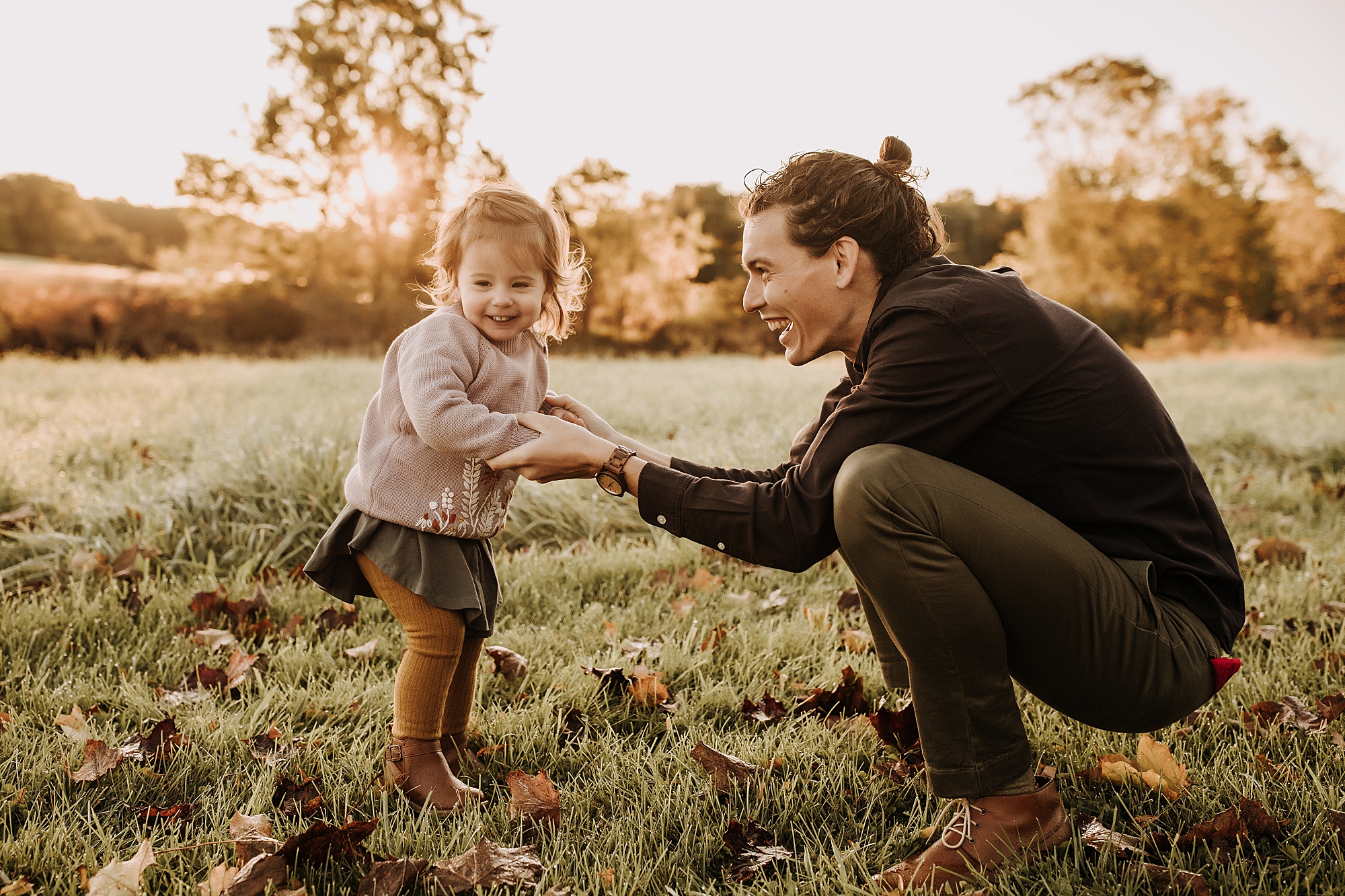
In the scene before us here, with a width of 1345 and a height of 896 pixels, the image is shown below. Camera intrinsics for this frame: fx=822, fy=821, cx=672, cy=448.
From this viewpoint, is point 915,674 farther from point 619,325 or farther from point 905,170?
point 619,325

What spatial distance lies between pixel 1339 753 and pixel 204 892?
A: 264cm

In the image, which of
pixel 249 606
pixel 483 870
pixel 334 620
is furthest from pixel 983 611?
pixel 249 606

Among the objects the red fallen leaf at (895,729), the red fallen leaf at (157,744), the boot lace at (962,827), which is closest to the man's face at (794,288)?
the red fallen leaf at (895,729)

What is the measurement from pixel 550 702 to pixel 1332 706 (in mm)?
2202

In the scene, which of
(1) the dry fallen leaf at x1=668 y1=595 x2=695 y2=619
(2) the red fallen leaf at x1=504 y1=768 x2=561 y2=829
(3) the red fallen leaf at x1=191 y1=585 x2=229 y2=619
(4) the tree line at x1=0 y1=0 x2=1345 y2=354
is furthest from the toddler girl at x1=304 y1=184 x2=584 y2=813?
(4) the tree line at x1=0 y1=0 x2=1345 y2=354

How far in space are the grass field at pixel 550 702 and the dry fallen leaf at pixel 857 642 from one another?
44 millimetres

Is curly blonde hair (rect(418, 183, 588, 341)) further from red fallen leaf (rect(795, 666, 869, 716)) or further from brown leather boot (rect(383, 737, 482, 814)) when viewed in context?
red fallen leaf (rect(795, 666, 869, 716))

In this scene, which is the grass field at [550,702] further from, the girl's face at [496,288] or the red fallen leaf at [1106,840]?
the girl's face at [496,288]

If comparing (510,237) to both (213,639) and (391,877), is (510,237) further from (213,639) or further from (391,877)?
(213,639)

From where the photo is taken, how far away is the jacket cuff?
79.4 inches

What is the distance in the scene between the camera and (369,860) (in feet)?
5.58

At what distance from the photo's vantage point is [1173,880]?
1.61 metres

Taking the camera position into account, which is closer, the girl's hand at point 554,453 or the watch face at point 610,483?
the girl's hand at point 554,453

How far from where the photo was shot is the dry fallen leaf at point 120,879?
61.6 inches
